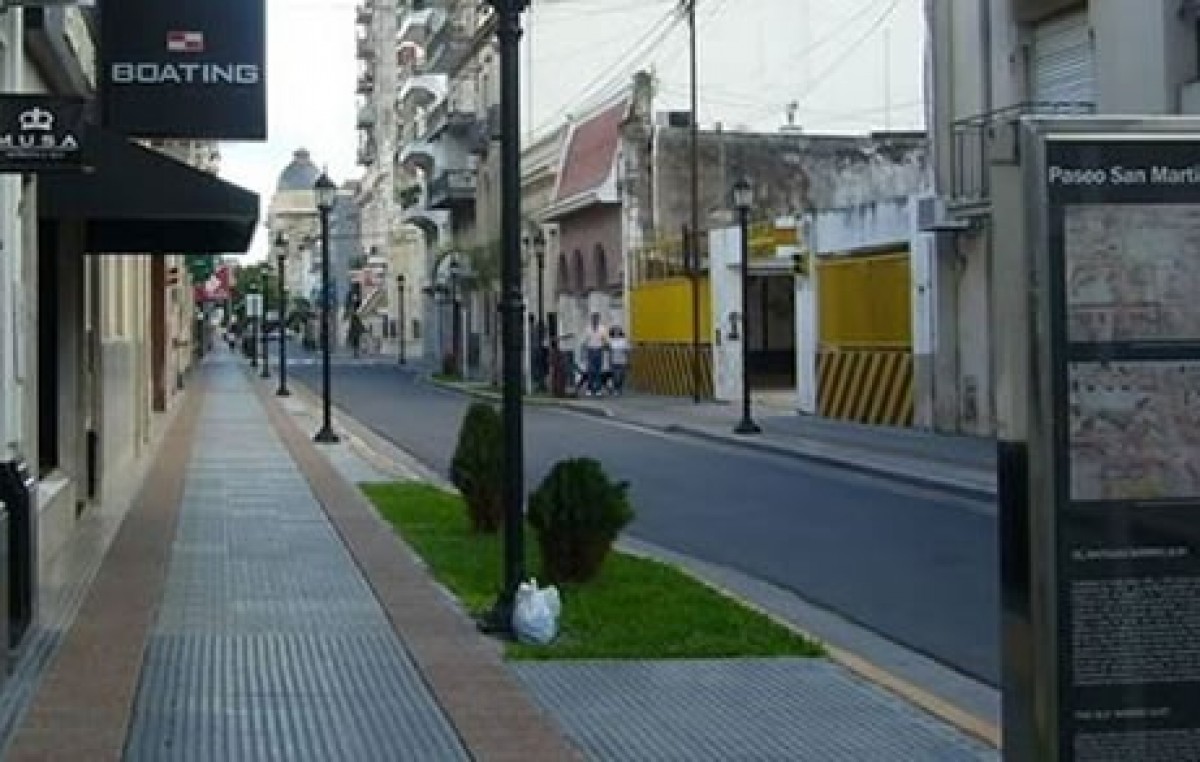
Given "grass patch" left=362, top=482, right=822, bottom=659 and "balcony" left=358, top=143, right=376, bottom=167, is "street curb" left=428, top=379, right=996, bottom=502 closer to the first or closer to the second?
"grass patch" left=362, top=482, right=822, bottom=659

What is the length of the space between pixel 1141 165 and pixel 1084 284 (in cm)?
38

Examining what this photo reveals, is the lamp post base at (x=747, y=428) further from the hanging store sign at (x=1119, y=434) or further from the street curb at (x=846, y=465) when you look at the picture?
the hanging store sign at (x=1119, y=434)

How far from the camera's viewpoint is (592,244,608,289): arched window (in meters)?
56.6

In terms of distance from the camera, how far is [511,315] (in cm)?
1168

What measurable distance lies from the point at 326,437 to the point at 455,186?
47.1 meters

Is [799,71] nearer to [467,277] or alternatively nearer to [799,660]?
[467,277]

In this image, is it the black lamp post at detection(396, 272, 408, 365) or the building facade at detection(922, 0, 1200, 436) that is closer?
the building facade at detection(922, 0, 1200, 436)

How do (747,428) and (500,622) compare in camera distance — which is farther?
(747,428)

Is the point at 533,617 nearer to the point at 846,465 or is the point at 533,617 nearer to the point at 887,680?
the point at 887,680

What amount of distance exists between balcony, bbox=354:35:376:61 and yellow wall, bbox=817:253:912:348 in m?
97.8

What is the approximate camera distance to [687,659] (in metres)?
10.7

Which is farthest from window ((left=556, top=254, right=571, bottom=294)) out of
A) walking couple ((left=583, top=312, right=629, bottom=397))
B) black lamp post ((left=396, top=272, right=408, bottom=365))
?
black lamp post ((left=396, top=272, right=408, bottom=365))

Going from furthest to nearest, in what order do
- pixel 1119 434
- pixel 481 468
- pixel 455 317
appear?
pixel 455 317
pixel 481 468
pixel 1119 434

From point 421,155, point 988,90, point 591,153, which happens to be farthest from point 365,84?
point 988,90
